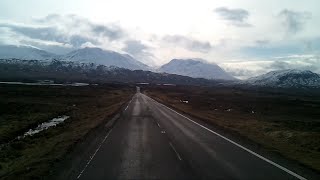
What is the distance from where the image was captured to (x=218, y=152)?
64.7ft

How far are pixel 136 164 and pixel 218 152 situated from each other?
513 centimetres

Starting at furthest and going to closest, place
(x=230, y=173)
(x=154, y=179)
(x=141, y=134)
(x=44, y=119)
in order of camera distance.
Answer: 1. (x=44, y=119)
2. (x=141, y=134)
3. (x=230, y=173)
4. (x=154, y=179)

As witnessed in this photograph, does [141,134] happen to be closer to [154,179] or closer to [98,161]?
[98,161]

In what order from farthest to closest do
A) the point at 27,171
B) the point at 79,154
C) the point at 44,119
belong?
the point at 44,119
the point at 79,154
the point at 27,171

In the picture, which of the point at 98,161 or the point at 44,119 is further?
the point at 44,119

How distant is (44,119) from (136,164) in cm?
3313

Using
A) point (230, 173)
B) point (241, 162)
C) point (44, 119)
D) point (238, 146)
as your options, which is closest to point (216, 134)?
point (238, 146)

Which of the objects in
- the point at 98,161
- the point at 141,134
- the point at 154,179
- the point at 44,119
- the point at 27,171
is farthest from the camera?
the point at 44,119

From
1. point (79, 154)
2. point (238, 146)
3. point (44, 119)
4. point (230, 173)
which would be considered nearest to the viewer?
point (230, 173)

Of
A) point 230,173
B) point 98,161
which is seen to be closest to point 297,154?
point 230,173

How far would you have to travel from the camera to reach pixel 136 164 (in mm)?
16453

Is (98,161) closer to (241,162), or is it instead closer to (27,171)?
(27,171)

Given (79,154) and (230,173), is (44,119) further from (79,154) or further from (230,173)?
(230,173)

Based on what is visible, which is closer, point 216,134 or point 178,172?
point 178,172
